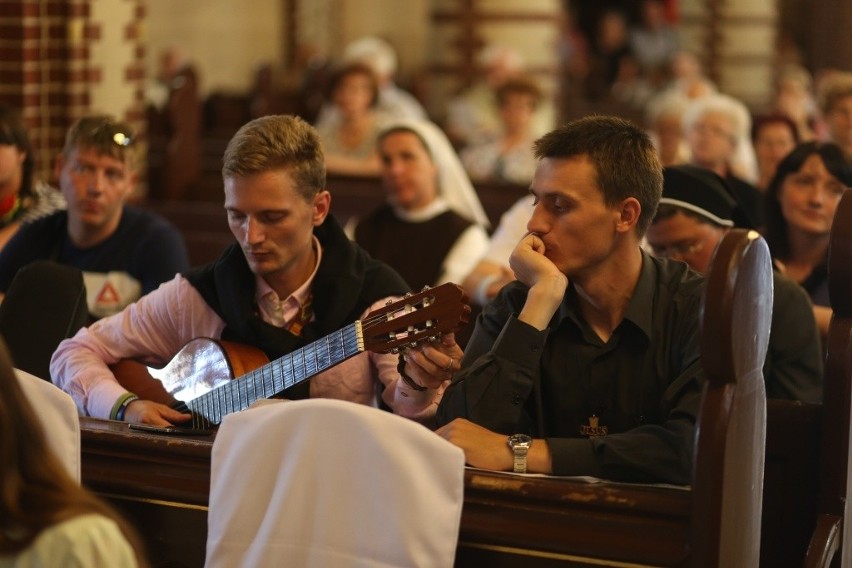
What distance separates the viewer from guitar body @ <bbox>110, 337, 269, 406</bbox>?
3.18 m

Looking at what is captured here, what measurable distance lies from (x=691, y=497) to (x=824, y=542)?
0.70m

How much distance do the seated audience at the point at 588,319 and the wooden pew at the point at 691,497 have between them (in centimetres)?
20

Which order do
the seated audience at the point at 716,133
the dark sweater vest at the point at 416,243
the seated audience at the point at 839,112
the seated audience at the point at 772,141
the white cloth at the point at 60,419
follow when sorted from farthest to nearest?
the seated audience at the point at 839,112 < the seated audience at the point at 772,141 < the seated audience at the point at 716,133 < the dark sweater vest at the point at 416,243 < the white cloth at the point at 60,419

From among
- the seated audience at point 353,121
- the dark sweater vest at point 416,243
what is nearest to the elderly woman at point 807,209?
A: the dark sweater vest at point 416,243

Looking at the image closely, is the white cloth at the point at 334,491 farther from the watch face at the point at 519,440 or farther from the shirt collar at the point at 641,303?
the shirt collar at the point at 641,303

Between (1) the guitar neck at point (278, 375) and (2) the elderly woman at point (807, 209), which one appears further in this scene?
(2) the elderly woman at point (807, 209)

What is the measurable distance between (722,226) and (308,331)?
1248 mm

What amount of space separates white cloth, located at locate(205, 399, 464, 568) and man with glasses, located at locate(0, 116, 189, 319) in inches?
70.8

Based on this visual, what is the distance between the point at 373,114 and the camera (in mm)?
8695

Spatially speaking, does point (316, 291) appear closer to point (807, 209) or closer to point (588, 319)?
point (588, 319)

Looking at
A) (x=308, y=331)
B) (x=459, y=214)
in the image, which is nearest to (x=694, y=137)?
(x=459, y=214)

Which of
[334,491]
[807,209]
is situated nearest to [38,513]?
[334,491]

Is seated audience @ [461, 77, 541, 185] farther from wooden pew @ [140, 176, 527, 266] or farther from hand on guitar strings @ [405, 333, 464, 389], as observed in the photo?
hand on guitar strings @ [405, 333, 464, 389]

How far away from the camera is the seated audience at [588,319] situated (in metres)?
2.72
